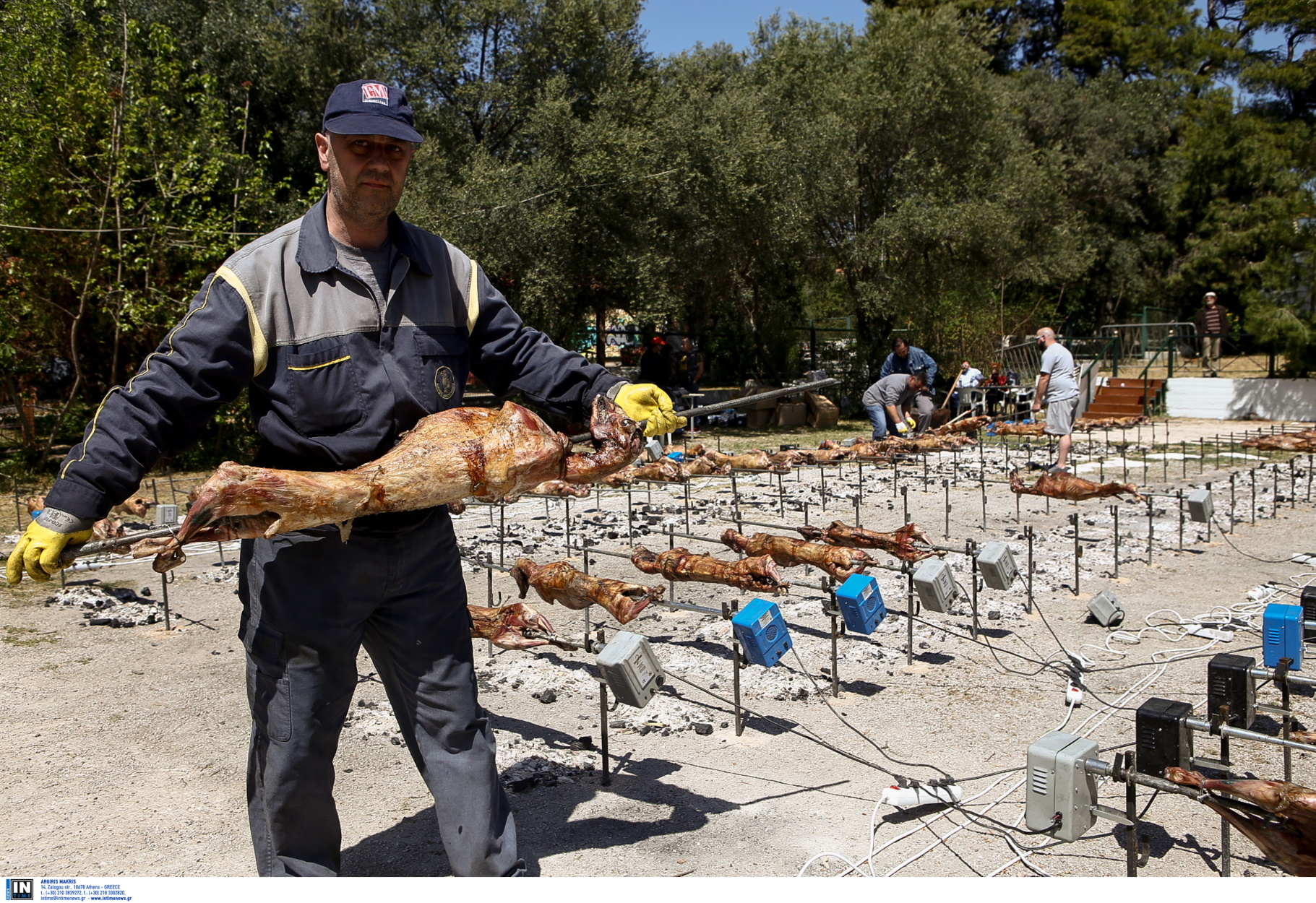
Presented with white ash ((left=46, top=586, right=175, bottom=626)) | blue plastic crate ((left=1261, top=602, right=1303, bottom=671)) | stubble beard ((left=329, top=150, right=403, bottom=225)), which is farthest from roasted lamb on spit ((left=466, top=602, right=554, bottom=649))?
blue plastic crate ((left=1261, top=602, right=1303, bottom=671))

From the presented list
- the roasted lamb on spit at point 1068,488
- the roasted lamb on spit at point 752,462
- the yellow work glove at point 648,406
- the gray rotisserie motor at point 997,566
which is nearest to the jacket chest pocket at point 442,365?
the yellow work glove at point 648,406

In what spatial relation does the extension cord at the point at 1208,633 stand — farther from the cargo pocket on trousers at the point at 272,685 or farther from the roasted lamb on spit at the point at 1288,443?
the roasted lamb on spit at the point at 1288,443

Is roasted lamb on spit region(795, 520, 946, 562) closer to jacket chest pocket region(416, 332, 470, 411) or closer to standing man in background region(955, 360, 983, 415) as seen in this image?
jacket chest pocket region(416, 332, 470, 411)

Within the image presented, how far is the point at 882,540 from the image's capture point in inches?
270

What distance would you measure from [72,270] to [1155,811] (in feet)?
50.5

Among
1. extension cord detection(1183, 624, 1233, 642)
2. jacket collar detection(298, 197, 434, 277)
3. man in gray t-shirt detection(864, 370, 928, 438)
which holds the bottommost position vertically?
extension cord detection(1183, 624, 1233, 642)

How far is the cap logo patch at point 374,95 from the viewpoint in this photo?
9.73 feet

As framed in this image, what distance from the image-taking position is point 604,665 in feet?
13.4

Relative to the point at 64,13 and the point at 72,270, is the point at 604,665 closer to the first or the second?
the point at 72,270

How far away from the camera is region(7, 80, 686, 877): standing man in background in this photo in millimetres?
2910

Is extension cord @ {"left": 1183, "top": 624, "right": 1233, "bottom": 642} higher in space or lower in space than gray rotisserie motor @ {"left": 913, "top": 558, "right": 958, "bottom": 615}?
lower

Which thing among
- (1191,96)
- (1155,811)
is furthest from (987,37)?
(1155,811)

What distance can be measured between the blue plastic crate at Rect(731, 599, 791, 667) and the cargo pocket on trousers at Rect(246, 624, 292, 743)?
2369 millimetres

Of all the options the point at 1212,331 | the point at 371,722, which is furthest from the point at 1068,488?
the point at 1212,331
